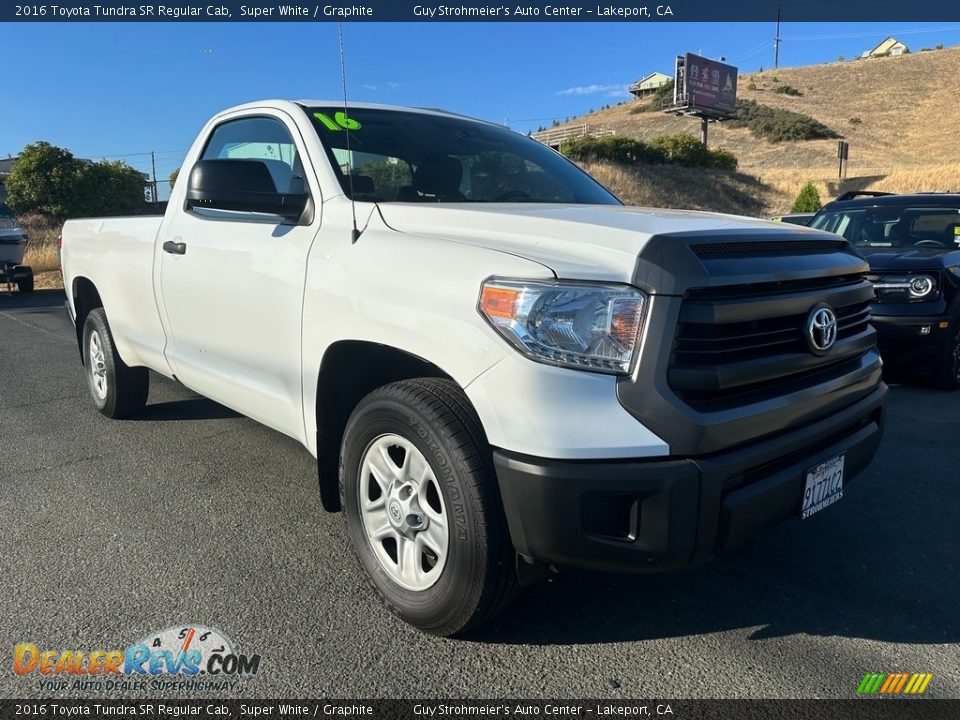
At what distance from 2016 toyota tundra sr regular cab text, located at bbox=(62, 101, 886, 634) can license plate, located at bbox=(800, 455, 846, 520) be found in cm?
1

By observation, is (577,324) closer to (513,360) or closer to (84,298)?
(513,360)

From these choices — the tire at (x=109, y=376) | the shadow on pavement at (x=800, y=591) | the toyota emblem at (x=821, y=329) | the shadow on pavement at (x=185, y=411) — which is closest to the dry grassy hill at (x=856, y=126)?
the shadow on pavement at (x=185, y=411)

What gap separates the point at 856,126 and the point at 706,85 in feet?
82.2

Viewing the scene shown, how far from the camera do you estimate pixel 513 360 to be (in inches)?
81.7

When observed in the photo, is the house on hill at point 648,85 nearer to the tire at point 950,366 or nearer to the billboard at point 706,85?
the billboard at point 706,85

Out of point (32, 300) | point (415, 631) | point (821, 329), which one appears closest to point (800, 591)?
point (821, 329)

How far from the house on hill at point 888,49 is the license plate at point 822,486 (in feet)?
330

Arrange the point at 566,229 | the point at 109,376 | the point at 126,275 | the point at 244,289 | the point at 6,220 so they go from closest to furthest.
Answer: the point at 566,229
the point at 244,289
the point at 126,275
the point at 109,376
the point at 6,220

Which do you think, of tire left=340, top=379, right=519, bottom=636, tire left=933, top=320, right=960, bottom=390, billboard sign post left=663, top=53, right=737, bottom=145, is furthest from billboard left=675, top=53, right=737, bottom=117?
tire left=340, top=379, right=519, bottom=636

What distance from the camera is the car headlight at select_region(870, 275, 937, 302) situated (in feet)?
19.5

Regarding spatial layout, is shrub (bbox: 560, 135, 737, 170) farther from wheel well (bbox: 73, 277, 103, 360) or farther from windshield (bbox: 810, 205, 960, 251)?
wheel well (bbox: 73, 277, 103, 360)

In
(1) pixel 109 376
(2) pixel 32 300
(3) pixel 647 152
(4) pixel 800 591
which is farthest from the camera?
(3) pixel 647 152

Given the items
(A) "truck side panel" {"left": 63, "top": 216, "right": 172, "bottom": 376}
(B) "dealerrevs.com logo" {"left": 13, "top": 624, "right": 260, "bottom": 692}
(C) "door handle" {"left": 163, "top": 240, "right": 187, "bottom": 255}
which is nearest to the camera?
(B) "dealerrevs.com logo" {"left": 13, "top": 624, "right": 260, "bottom": 692}

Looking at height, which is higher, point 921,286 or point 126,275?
point 126,275
